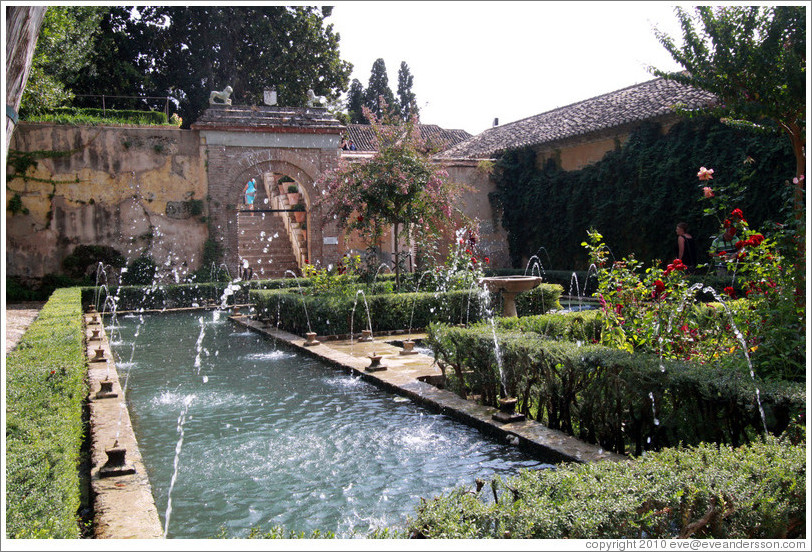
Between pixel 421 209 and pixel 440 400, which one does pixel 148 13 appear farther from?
pixel 440 400

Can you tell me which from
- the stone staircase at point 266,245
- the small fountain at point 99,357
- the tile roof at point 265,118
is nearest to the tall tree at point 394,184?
the small fountain at point 99,357

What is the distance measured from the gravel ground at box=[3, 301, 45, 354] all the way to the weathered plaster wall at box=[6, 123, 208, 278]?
70.3 inches

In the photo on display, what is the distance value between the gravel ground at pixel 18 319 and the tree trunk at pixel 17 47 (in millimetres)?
4024

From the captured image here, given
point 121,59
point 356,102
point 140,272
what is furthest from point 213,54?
point 356,102

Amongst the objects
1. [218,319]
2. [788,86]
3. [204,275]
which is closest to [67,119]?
[204,275]

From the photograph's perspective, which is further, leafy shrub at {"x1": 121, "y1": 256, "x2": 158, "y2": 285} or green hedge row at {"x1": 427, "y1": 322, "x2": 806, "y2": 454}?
leafy shrub at {"x1": 121, "y1": 256, "x2": 158, "y2": 285}

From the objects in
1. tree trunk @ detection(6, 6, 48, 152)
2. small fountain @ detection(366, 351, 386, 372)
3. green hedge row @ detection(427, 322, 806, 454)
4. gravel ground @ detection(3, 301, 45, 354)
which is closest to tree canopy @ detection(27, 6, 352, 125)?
gravel ground @ detection(3, 301, 45, 354)

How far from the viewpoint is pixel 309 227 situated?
56.5ft

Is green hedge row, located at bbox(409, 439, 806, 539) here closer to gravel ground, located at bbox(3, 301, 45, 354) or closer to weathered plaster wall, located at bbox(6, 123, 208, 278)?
gravel ground, located at bbox(3, 301, 45, 354)

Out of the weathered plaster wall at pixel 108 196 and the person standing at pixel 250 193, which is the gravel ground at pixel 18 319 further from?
the person standing at pixel 250 193

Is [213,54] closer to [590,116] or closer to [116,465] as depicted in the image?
[590,116]

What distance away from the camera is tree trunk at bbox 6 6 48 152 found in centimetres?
249

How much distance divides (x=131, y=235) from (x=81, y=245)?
1111 millimetres

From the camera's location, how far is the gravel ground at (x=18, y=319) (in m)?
7.68
